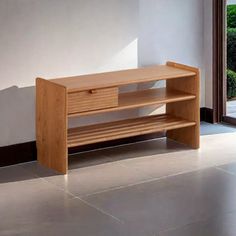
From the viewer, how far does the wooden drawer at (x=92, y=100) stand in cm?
550

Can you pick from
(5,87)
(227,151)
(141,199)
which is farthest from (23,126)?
(227,151)

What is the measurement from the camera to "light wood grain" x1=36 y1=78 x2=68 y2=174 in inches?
215

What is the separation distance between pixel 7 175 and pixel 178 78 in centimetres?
174

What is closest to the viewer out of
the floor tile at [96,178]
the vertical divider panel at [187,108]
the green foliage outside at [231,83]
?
the floor tile at [96,178]

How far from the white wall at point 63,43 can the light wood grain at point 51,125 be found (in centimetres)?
12

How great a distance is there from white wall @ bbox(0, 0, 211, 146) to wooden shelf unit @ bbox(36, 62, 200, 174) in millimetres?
126

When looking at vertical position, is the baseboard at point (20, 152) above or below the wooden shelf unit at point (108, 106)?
below

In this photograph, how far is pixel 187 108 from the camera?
20.5 ft

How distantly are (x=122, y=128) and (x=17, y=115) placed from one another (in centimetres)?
85

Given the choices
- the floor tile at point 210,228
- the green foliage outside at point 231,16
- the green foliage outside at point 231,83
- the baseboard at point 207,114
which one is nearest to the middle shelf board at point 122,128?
the baseboard at point 207,114

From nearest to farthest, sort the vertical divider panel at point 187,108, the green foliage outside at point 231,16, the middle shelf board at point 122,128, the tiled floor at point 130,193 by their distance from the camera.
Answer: the tiled floor at point 130,193, the middle shelf board at point 122,128, the vertical divider panel at point 187,108, the green foliage outside at point 231,16

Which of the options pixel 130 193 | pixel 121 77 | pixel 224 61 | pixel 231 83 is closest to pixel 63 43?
pixel 121 77

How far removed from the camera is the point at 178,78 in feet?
20.7

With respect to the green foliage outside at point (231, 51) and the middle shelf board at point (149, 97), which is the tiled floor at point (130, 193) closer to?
the middle shelf board at point (149, 97)
